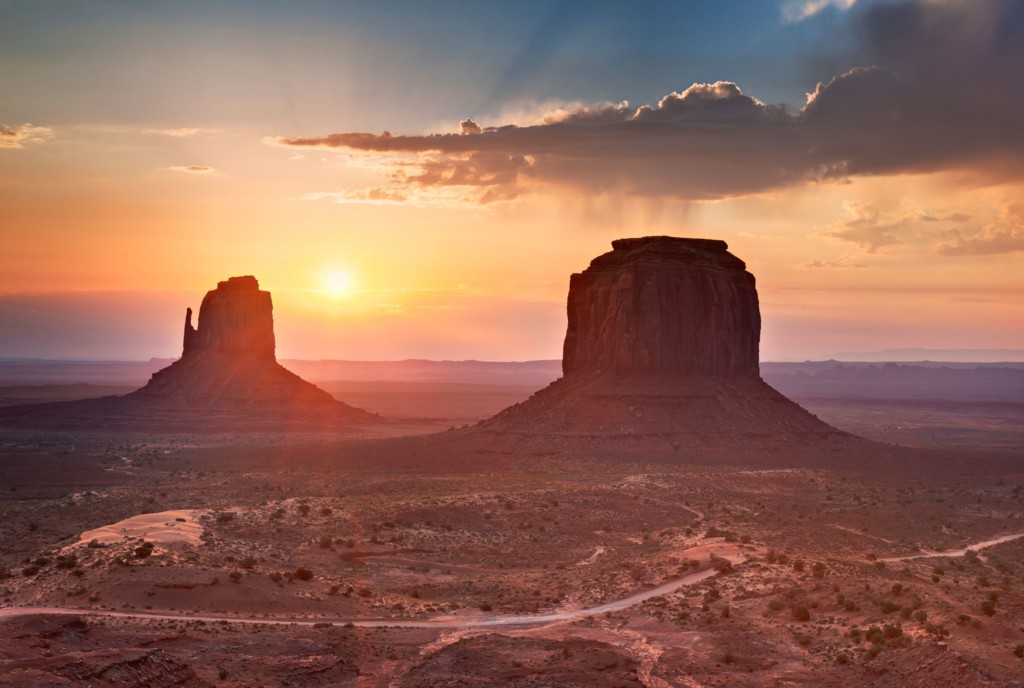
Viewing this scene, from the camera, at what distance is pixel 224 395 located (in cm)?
14300

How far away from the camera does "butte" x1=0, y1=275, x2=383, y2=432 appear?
136 metres

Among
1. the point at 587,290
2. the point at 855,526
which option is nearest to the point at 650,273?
the point at 587,290

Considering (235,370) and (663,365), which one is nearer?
(663,365)

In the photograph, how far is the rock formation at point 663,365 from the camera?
93.2 metres

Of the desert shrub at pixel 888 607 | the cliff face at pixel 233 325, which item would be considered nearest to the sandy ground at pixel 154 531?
the desert shrub at pixel 888 607

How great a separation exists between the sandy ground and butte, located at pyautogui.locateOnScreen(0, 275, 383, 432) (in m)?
84.3

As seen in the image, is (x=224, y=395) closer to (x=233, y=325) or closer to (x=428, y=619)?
(x=233, y=325)

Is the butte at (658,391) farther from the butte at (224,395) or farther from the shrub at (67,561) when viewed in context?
the shrub at (67,561)

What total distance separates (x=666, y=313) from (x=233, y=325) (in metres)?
75.8

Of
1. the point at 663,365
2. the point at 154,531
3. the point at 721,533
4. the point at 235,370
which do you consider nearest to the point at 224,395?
the point at 235,370

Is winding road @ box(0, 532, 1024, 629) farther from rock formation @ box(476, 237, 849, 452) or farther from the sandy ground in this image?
rock formation @ box(476, 237, 849, 452)

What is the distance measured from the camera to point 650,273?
332ft

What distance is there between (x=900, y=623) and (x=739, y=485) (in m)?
44.0

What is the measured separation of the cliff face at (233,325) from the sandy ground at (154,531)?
343ft
